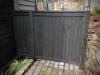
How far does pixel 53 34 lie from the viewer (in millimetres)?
2734

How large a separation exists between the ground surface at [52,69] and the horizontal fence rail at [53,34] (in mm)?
147

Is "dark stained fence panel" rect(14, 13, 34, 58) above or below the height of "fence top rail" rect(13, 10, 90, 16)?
below

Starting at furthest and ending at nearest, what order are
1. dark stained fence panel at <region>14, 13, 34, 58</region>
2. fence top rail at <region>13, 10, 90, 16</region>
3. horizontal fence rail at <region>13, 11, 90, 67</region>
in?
dark stained fence panel at <region>14, 13, 34, 58</region> → horizontal fence rail at <region>13, 11, 90, 67</region> → fence top rail at <region>13, 10, 90, 16</region>

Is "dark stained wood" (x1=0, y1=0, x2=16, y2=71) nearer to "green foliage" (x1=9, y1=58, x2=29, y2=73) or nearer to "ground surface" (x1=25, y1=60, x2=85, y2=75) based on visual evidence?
"green foliage" (x1=9, y1=58, x2=29, y2=73)

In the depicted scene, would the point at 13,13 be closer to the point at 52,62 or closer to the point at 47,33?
the point at 47,33

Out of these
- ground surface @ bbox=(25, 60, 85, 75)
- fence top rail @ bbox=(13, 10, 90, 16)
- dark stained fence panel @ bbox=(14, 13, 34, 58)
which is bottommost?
ground surface @ bbox=(25, 60, 85, 75)

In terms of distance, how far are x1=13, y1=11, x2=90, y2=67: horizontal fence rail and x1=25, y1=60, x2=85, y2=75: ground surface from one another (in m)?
0.15

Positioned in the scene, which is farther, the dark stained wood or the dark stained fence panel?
the dark stained fence panel

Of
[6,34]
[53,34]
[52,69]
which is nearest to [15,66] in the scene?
[6,34]

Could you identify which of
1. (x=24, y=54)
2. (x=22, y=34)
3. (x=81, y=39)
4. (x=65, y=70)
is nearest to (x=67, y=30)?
(x=81, y=39)

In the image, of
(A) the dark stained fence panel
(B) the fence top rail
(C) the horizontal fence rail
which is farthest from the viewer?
(A) the dark stained fence panel

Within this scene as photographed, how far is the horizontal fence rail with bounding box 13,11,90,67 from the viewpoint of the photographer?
97.0 inches

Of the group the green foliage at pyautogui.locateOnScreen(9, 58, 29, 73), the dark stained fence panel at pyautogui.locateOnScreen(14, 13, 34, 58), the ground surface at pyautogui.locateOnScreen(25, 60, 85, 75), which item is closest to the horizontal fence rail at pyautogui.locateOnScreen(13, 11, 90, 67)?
the dark stained fence panel at pyautogui.locateOnScreen(14, 13, 34, 58)

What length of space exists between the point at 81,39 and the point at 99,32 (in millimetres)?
516
